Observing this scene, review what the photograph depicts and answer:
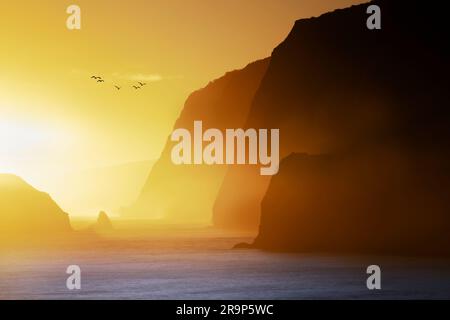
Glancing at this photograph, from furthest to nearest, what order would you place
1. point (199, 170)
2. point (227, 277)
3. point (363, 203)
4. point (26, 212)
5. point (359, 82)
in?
point (199, 170) < point (26, 212) < point (359, 82) < point (363, 203) < point (227, 277)

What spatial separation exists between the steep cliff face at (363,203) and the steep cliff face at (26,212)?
4924cm

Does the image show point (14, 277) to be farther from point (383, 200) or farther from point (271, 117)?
point (271, 117)

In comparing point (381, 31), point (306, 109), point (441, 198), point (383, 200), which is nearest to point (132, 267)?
point (383, 200)

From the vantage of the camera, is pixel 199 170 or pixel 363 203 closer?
pixel 363 203

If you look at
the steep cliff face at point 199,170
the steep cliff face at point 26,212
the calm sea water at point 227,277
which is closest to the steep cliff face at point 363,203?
the calm sea water at point 227,277

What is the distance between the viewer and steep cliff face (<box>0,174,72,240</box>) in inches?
3511

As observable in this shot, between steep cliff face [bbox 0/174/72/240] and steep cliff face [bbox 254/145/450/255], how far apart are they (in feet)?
162

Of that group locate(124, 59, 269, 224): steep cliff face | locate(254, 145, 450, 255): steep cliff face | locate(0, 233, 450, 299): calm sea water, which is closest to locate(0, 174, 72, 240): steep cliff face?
locate(124, 59, 269, 224): steep cliff face

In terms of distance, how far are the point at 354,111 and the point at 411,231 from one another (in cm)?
1316

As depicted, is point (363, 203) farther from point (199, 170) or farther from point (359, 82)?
point (199, 170)

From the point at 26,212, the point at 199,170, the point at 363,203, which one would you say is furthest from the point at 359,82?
the point at 199,170

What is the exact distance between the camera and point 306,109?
2367 inches

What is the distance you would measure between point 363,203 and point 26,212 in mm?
62429

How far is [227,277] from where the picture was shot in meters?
35.7
